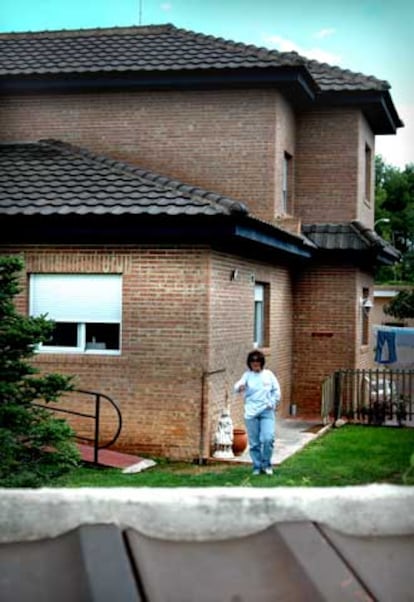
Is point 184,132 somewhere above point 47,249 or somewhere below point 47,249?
above

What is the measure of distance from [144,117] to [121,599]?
53.4 feet

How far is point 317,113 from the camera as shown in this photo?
63.4 ft

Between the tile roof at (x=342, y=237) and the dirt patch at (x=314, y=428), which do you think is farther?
the tile roof at (x=342, y=237)

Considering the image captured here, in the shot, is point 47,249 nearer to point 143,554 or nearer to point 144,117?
point 144,117

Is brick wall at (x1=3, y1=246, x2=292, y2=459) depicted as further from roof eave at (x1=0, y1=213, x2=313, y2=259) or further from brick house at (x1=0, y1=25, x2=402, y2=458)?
roof eave at (x1=0, y1=213, x2=313, y2=259)

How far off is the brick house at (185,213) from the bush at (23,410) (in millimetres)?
3418

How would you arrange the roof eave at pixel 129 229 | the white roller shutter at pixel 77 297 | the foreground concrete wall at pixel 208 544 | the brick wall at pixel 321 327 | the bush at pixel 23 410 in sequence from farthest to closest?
1. the brick wall at pixel 321 327
2. the white roller shutter at pixel 77 297
3. the roof eave at pixel 129 229
4. the bush at pixel 23 410
5. the foreground concrete wall at pixel 208 544

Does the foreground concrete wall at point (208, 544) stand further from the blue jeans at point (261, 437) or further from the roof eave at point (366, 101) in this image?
the roof eave at point (366, 101)

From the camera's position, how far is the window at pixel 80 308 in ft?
44.0

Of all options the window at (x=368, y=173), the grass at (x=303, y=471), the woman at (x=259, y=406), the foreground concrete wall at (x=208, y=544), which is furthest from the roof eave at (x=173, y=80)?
the foreground concrete wall at (x=208, y=544)

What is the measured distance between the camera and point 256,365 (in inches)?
442

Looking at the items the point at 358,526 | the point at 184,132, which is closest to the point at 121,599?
the point at 358,526

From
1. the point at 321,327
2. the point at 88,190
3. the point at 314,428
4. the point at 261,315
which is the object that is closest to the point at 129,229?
the point at 88,190

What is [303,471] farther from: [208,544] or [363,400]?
[208,544]
